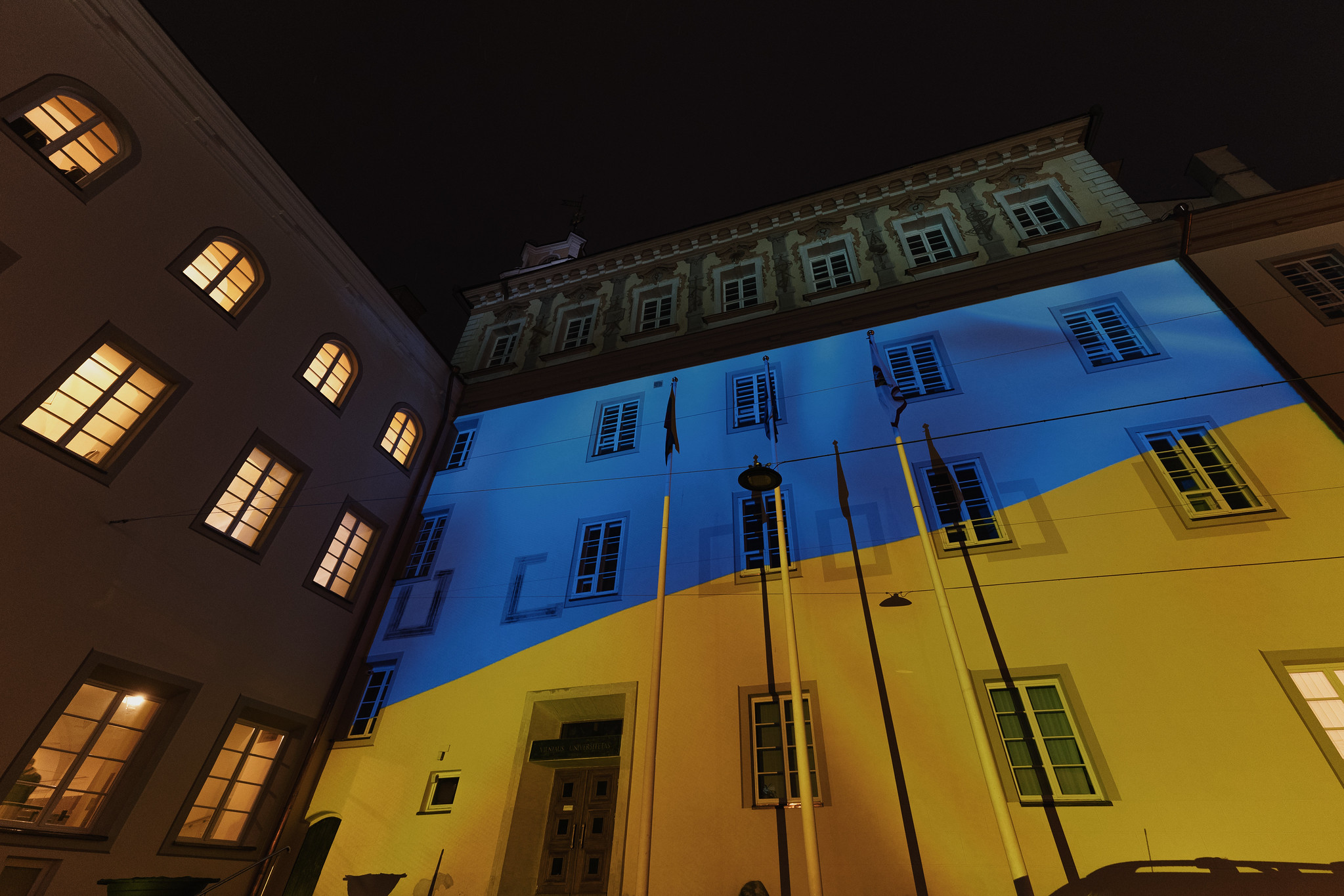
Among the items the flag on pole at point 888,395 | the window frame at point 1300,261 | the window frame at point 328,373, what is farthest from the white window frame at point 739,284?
the window frame at point 1300,261

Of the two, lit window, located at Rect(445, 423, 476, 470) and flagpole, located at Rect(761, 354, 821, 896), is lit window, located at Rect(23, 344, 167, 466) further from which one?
flagpole, located at Rect(761, 354, 821, 896)

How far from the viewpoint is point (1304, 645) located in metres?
8.84

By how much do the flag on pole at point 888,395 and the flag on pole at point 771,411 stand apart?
Answer: 222cm

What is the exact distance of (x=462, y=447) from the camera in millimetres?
17797

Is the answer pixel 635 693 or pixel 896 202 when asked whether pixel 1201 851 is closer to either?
pixel 635 693

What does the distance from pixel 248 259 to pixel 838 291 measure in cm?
1354

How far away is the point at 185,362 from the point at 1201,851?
17019 mm

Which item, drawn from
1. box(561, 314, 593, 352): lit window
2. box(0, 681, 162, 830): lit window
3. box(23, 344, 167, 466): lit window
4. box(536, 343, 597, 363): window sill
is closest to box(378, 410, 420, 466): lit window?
box(536, 343, 597, 363): window sill

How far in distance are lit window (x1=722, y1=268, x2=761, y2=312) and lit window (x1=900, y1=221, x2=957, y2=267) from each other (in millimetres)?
4143

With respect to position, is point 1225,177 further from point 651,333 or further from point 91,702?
point 91,702

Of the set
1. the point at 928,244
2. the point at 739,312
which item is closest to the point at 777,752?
the point at 739,312

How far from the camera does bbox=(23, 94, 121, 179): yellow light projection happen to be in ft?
33.6

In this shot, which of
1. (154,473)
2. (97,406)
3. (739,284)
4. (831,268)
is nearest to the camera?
(97,406)

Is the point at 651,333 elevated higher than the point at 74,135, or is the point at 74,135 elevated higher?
the point at 651,333
